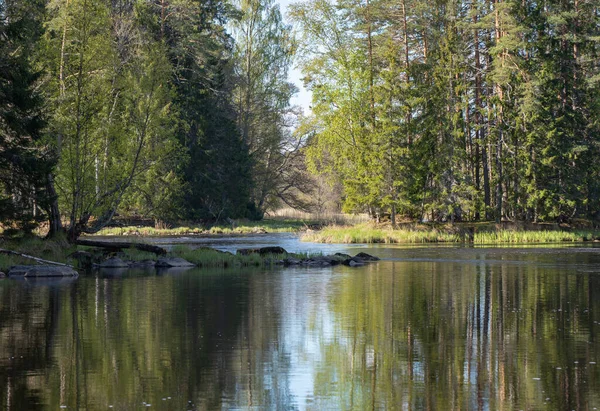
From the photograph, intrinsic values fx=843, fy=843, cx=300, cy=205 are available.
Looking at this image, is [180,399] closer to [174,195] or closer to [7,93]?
[7,93]

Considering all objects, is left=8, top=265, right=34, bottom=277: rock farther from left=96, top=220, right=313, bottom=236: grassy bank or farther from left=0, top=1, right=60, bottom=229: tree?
left=96, top=220, right=313, bottom=236: grassy bank

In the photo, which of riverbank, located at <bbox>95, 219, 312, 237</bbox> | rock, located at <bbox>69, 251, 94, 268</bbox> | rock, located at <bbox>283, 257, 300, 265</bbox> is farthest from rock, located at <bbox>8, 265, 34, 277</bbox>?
riverbank, located at <bbox>95, 219, 312, 237</bbox>

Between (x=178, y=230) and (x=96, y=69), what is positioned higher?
(x=96, y=69)

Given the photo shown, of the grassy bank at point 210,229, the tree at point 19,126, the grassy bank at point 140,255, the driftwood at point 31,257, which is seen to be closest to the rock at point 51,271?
the driftwood at point 31,257

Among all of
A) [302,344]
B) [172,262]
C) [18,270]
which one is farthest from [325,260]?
[302,344]

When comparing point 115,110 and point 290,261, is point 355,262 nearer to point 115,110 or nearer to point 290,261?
point 290,261

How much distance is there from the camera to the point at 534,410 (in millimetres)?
10195

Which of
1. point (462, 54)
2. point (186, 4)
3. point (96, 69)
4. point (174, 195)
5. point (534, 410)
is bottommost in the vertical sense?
point (534, 410)

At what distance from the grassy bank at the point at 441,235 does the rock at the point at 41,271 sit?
24819 mm

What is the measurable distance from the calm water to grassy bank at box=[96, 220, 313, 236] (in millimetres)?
32013

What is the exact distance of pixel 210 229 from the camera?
65.8m

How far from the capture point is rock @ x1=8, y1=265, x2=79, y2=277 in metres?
28.7

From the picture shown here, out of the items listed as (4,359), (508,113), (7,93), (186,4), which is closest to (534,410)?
(4,359)

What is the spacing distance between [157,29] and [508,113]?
2443cm
